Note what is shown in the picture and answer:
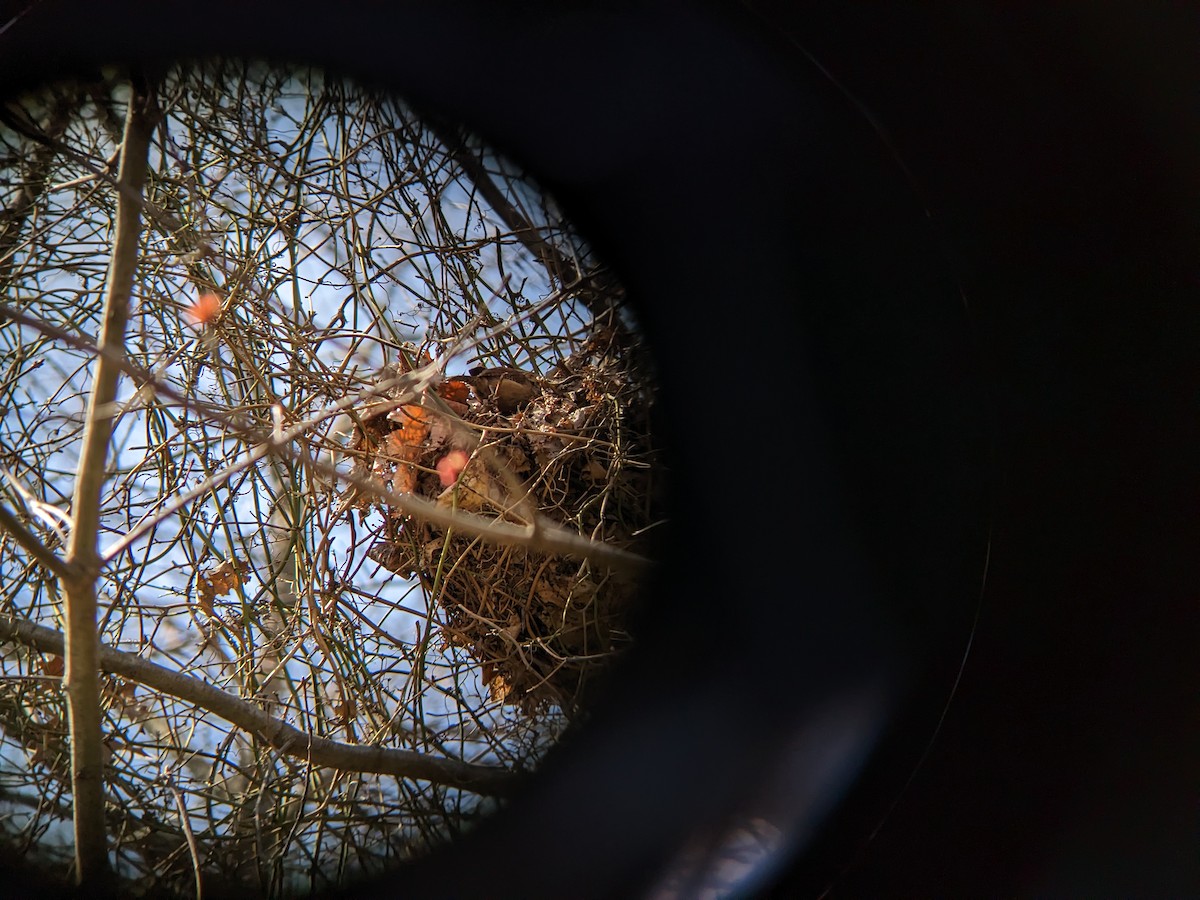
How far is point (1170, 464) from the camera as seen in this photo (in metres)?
0.40

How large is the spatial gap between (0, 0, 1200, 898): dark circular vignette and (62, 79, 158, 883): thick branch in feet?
0.38

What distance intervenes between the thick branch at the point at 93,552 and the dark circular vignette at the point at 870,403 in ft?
0.38

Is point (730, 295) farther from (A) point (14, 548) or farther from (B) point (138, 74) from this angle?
(A) point (14, 548)

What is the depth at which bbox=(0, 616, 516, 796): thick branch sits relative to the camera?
2.08 feet

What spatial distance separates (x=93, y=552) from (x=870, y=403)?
0.47m

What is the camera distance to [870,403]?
0.50m

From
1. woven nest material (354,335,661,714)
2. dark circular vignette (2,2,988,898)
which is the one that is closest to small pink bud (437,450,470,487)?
woven nest material (354,335,661,714)

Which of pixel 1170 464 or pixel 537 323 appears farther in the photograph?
pixel 537 323

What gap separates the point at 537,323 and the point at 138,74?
0.37 meters

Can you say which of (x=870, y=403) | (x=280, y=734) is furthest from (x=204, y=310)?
(x=870, y=403)

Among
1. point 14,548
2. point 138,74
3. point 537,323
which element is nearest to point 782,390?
point 537,323

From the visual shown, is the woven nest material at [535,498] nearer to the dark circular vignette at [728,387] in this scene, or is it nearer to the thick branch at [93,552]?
the dark circular vignette at [728,387]

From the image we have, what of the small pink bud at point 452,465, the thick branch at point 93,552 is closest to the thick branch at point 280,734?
the thick branch at point 93,552

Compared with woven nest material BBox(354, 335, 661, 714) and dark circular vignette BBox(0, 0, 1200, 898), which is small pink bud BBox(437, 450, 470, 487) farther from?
dark circular vignette BBox(0, 0, 1200, 898)
